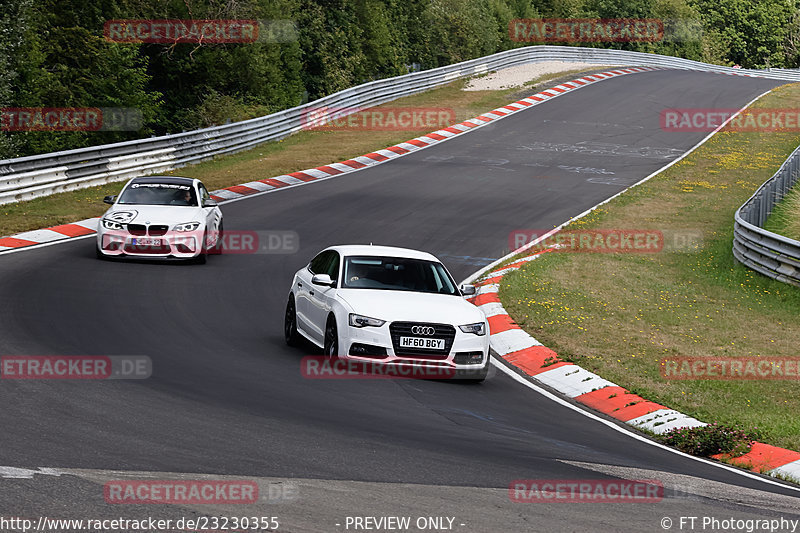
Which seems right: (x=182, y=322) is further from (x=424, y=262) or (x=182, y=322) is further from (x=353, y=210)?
(x=353, y=210)

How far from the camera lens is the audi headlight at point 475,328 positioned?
479 inches

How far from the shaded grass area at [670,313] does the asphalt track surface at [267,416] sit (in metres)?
1.62

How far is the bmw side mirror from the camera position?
1265cm

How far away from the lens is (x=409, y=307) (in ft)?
40.1

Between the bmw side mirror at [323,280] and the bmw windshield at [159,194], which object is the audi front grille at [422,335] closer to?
the bmw side mirror at [323,280]

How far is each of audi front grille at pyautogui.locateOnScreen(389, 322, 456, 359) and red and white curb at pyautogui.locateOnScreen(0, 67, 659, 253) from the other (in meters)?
9.92

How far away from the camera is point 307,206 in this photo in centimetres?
2512

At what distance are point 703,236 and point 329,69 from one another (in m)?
30.0

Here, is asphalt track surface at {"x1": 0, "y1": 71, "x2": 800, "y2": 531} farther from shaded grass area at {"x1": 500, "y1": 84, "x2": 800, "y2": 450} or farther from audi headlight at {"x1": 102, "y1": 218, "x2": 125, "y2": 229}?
shaded grass area at {"x1": 500, "y1": 84, "x2": 800, "y2": 450}

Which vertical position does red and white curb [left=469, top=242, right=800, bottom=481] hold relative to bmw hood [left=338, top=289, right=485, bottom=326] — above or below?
below

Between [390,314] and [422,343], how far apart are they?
0.50 m

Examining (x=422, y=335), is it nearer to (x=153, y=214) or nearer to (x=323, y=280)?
(x=323, y=280)

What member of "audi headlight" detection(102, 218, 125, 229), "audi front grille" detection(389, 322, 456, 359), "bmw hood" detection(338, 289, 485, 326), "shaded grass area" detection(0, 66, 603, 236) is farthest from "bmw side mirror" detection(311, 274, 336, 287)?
"shaded grass area" detection(0, 66, 603, 236)

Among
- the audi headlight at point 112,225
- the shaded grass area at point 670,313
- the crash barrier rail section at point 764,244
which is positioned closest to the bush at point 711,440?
the shaded grass area at point 670,313
